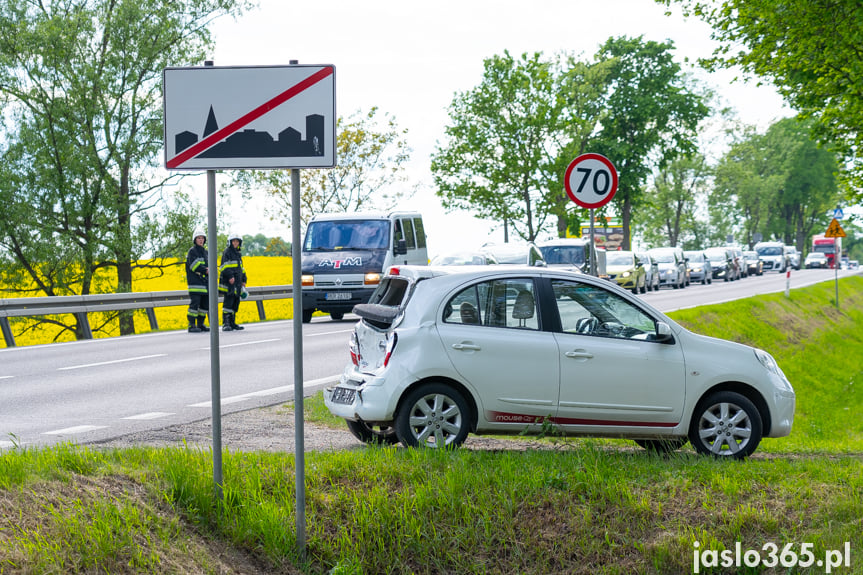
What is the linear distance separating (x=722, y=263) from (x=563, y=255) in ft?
102

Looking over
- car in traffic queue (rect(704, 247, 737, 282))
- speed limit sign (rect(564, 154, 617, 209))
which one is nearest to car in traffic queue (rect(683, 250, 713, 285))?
car in traffic queue (rect(704, 247, 737, 282))

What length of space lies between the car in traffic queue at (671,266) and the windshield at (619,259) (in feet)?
25.9

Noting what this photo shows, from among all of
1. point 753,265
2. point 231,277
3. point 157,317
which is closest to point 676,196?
point 753,265

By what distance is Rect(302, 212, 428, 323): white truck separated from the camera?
22516mm

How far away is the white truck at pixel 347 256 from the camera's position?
2252 cm

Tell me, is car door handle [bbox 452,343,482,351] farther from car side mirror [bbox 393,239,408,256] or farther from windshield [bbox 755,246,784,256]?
Answer: windshield [bbox 755,246,784,256]

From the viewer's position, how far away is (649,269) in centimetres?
4294

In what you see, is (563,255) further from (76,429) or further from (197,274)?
(76,429)

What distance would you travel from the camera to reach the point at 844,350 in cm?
2902

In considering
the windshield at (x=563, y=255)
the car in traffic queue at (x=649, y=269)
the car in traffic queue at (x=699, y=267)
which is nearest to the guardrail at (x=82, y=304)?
the windshield at (x=563, y=255)

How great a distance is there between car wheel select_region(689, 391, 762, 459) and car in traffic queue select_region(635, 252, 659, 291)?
113 ft

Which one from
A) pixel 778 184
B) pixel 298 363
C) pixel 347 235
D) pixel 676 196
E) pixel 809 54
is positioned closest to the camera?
pixel 298 363

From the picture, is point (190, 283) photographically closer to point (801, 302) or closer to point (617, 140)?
point (801, 302)

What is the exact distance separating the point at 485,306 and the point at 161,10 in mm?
28243
